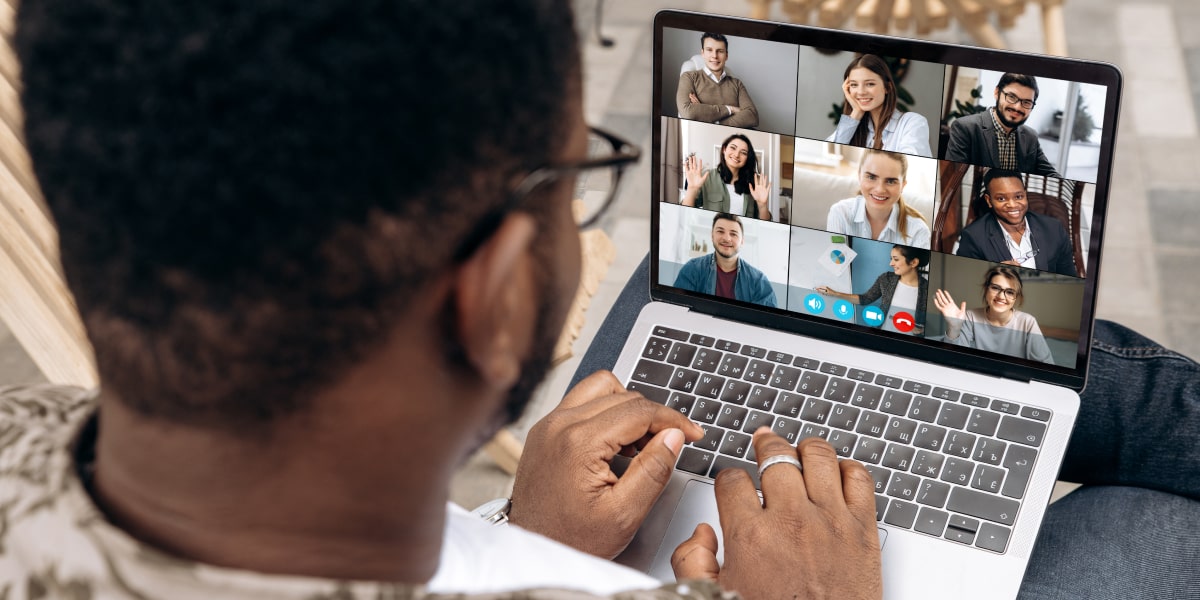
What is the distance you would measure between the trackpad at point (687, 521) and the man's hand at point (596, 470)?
0.11 feet

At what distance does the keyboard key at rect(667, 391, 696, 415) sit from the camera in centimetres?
94

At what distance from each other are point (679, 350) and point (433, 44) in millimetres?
629

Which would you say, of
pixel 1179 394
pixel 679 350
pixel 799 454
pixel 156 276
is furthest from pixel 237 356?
pixel 1179 394

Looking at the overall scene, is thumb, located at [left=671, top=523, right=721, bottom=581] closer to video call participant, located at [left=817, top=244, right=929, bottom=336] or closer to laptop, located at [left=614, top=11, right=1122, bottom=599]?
laptop, located at [left=614, top=11, right=1122, bottom=599]

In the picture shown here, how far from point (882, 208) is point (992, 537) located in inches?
10.4

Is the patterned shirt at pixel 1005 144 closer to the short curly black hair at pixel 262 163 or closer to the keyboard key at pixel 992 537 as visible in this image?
the keyboard key at pixel 992 537

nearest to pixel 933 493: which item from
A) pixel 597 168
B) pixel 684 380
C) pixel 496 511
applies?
pixel 684 380

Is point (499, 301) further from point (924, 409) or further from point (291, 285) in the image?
point (924, 409)

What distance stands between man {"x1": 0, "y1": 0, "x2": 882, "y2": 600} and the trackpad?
0.90 ft

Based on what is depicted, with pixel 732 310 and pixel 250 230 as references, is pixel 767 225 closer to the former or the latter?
pixel 732 310

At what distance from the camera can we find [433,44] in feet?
1.27

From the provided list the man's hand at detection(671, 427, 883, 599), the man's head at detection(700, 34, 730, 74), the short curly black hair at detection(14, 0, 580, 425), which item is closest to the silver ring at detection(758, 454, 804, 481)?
the man's hand at detection(671, 427, 883, 599)

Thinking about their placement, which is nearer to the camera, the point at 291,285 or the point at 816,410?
the point at 291,285

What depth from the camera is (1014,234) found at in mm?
830
